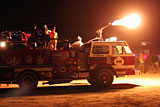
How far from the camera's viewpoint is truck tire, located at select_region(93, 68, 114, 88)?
41.7 feet

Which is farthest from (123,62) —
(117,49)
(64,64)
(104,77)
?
(64,64)

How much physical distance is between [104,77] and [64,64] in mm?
2110

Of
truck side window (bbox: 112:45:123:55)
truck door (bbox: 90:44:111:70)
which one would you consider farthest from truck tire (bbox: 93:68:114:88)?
truck side window (bbox: 112:45:123:55)

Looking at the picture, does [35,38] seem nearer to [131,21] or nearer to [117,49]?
[117,49]

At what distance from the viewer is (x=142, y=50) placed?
1169 inches

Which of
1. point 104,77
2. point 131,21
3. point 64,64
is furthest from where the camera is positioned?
point 131,21

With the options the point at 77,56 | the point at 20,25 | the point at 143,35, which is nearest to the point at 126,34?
the point at 143,35

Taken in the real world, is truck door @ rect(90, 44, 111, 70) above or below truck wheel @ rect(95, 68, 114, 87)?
above

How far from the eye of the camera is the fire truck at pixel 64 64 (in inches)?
476

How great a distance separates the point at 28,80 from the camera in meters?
12.2

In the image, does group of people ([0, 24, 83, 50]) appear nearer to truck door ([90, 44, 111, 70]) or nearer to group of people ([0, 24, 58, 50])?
group of people ([0, 24, 58, 50])

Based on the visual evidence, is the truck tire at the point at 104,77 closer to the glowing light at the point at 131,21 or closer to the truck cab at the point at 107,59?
the truck cab at the point at 107,59

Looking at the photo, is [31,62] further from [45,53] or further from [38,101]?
[38,101]

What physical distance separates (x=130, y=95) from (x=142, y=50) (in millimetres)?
20311
